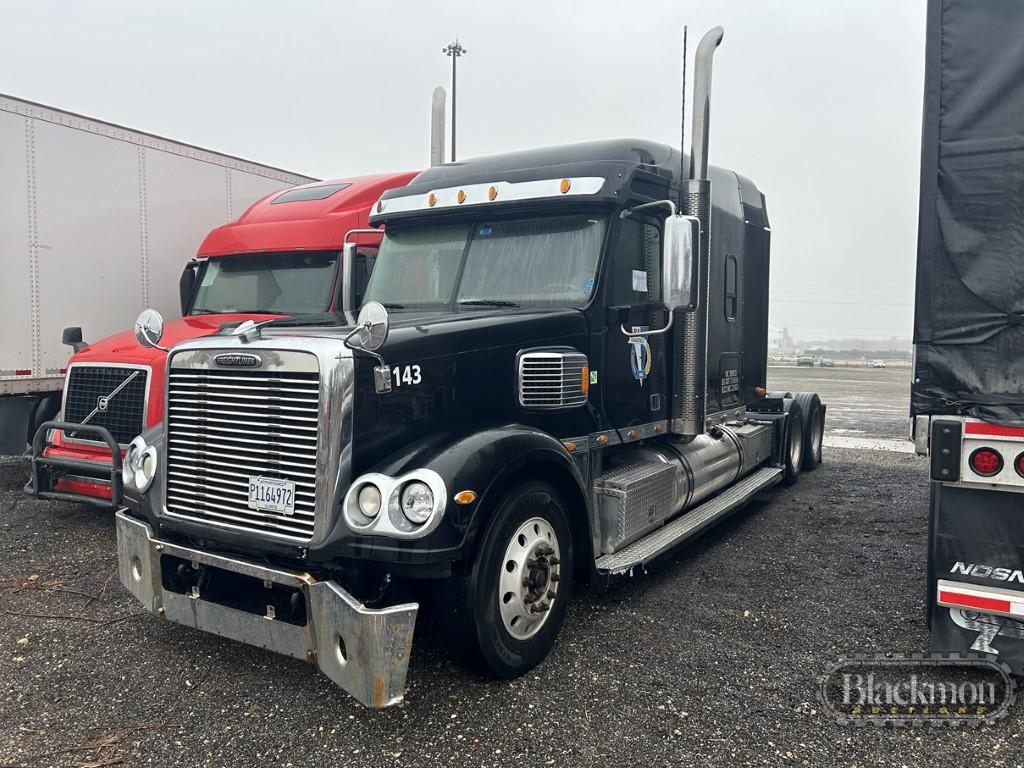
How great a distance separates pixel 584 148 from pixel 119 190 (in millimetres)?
5490

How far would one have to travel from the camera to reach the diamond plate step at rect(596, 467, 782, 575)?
4.63m

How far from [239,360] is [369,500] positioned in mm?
976

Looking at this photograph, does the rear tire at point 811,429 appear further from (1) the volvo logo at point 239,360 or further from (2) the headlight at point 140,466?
(2) the headlight at point 140,466

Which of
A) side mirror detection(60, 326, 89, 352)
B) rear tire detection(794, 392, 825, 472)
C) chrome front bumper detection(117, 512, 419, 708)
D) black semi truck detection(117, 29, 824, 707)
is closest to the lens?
chrome front bumper detection(117, 512, 419, 708)

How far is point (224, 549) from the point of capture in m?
3.80

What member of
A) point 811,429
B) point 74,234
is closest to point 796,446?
point 811,429

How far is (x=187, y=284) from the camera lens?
26.8 feet

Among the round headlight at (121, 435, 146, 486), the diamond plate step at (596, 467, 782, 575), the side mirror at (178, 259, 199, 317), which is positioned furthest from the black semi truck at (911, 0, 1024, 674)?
the side mirror at (178, 259, 199, 317)

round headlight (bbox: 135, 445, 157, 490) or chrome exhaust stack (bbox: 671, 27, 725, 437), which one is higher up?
chrome exhaust stack (bbox: 671, 27, 725, 437)

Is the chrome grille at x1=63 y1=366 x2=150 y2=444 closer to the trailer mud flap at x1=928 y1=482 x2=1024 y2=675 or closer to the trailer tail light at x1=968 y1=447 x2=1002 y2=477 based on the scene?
the trailer mud flap at x1=928 y1=482 x2=1024 y2=675

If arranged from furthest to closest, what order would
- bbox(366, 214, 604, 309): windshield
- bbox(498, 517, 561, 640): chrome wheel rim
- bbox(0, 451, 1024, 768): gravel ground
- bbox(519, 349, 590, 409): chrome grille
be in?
bbox(366, 214, 604, 309): windshield, bbox(519, 349, 590, 409): chrome grille, bbox(498, 517, 561, 640): chrome wheel rim, bbox(0, 451, 1024, 768): gravel ground

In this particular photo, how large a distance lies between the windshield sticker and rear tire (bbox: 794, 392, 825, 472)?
4.76 metres

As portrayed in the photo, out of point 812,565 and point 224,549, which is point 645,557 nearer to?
point 812,565

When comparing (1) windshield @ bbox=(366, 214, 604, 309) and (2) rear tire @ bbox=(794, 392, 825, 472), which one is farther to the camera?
(2) rear tire @ bbox=(794, 392, 825, 472)
